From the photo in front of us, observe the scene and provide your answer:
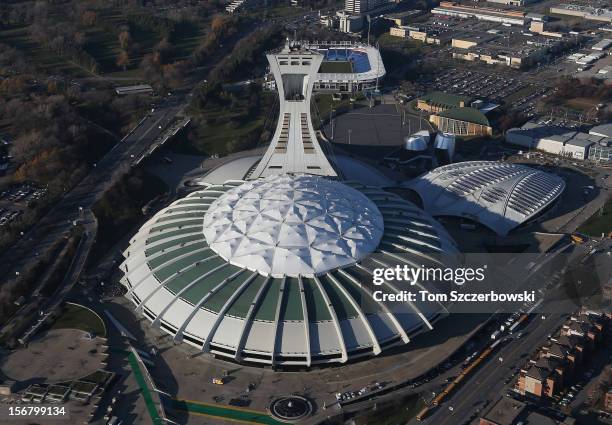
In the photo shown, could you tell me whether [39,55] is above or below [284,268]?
above

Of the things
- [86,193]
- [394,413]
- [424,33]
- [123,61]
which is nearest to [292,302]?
[394,413]

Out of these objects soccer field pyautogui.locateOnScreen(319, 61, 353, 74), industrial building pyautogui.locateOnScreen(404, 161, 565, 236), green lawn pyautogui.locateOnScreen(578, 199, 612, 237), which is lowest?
green lawn pyautogui.locateOnScreen(578, 199, 612, 237)

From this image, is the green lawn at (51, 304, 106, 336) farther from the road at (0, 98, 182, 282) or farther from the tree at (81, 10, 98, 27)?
the tree at (81, 10, 98, 27)

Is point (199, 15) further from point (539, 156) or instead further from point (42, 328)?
point (42, 328)

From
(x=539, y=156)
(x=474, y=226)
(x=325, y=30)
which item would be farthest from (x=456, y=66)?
(x=474, y=226)

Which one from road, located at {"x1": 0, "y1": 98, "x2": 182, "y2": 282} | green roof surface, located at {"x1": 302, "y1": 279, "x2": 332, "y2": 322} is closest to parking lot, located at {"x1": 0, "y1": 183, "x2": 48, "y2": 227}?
road, located at {"x1": 0, "y1": 98, "x2": 182, "y2": 282}

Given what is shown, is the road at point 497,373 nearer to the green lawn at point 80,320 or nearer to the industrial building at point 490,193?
the industrial building at point 490,193

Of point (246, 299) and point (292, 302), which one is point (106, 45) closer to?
point (246, 299)
